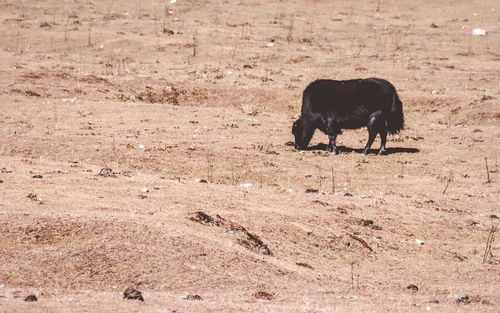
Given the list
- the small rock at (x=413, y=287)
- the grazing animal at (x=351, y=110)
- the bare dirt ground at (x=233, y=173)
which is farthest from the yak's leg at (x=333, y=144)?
the small rock at (x=413, y=287)

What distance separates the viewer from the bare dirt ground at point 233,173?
23.0 feet

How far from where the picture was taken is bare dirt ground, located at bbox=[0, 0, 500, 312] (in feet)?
23.0

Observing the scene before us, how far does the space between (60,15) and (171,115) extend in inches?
615

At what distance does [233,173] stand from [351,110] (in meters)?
3.30

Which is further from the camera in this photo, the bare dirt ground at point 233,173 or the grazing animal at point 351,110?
the grazing animal at point 351,110

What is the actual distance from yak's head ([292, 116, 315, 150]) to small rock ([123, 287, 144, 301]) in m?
9.17

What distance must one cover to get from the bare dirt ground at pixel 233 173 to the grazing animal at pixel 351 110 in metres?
0.52

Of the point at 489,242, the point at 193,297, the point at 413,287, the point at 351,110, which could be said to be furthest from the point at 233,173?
the point at 193,297

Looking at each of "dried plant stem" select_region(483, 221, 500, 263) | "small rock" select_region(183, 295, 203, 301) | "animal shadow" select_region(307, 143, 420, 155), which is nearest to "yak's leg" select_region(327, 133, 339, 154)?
"animal shadow" select_region(307, 143, 420, 155)

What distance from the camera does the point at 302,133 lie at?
15.1m

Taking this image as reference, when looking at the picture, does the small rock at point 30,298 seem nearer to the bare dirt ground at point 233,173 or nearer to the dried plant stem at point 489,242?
the bare dirt ground at point 233,173

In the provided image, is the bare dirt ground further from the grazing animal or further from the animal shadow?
the grazing animal

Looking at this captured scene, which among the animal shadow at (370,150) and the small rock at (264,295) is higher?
the small rock at (264,295)

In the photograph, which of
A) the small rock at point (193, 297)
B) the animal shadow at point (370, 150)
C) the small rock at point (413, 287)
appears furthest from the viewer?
the animal shadow at point (370, 150)
